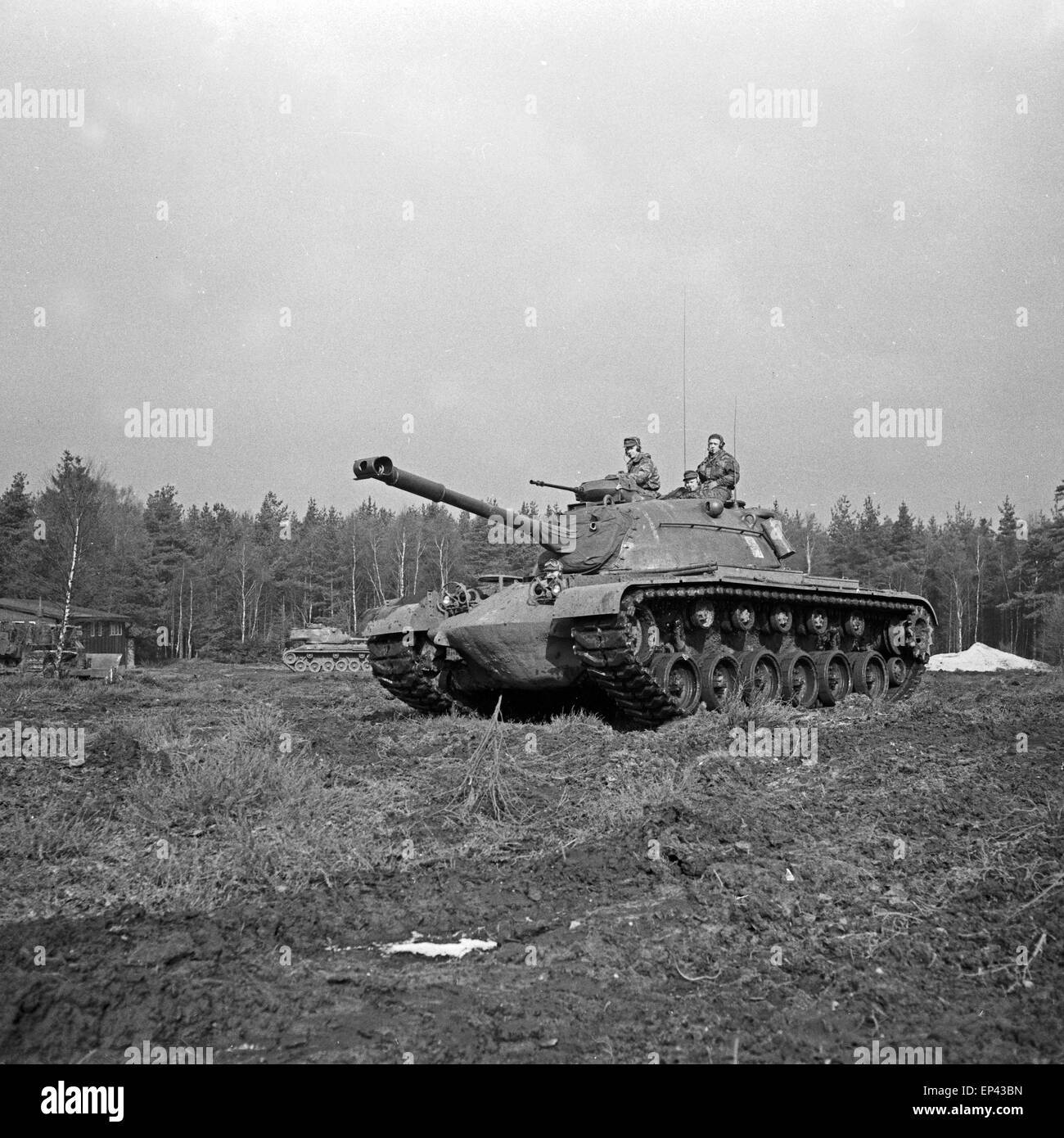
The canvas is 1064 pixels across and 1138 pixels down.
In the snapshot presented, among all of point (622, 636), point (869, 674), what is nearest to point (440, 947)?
point (622, 636)

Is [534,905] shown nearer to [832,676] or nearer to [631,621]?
[631,621]

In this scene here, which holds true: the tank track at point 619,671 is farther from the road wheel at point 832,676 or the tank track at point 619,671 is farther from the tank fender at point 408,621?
the road wheel at point 832,676

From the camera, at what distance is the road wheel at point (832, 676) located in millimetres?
15727

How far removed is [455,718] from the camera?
568 inches

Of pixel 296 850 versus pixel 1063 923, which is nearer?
pixel 1063 923

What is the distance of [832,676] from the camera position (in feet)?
53.1

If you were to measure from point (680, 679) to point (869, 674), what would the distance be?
18.0 feet

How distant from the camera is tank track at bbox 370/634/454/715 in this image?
14211 mm

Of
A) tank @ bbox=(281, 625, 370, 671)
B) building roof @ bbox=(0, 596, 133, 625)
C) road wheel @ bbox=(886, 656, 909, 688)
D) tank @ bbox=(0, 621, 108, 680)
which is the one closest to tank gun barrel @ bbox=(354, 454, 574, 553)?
road wheel @ bbox=(886, 656, 909, 688)

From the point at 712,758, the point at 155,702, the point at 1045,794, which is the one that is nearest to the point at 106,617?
the point at 155,702

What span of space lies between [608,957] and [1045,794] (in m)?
4.78

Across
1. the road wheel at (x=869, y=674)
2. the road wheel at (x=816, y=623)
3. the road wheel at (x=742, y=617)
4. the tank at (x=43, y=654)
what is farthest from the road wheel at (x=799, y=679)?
the tank at (x=43, y=654)

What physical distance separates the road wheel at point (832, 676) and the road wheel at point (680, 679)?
314 centimetres
